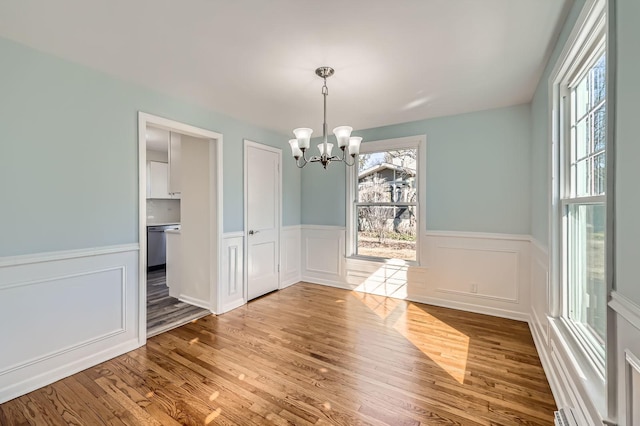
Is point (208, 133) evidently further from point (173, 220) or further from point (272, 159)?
point (173, 220)

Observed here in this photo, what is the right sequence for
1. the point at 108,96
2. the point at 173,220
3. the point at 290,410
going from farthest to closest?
1. the point at 173,220
2. the point at 108,96
3. the point at 290,410

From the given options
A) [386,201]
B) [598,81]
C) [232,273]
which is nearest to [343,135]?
[598,81]

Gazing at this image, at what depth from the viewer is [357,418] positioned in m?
1.76

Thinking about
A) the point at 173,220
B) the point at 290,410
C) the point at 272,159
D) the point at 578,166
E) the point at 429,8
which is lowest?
the point at 290,410

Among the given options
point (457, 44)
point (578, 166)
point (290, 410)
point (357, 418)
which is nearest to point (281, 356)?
point (290, 410)

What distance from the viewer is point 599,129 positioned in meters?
1.51

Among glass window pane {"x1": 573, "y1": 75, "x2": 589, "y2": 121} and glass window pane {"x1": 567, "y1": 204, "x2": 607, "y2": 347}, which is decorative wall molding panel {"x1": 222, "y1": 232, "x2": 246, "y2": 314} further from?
glass window pane {"x1": 573, "y1": 75, "x2": 589, "y2": 121}

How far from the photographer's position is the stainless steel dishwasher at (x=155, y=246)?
18.3 feet

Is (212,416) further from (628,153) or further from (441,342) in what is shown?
(628,153)

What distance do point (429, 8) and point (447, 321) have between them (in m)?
3.03

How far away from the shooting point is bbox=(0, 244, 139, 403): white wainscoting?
1.99m

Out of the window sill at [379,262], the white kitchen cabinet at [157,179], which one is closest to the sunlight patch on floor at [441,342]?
the window sill at [379,262]

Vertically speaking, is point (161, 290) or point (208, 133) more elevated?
point (208, 133)

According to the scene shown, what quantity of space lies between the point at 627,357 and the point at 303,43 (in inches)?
93.4
